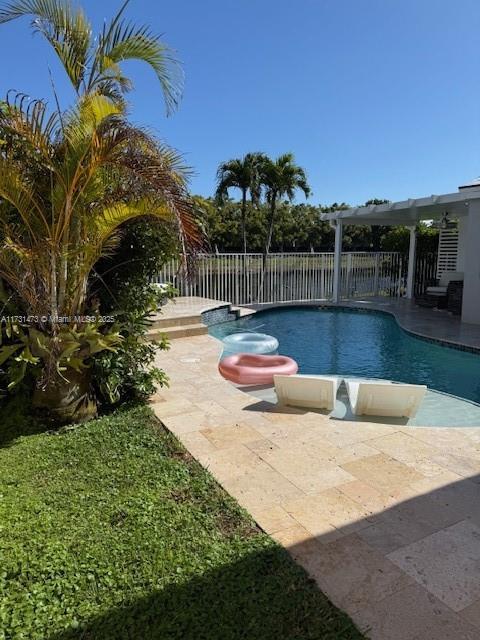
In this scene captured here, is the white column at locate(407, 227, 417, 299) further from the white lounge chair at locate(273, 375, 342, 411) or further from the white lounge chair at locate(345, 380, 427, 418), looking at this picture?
the white lounge chair at locate(273, 375, 342, 411)

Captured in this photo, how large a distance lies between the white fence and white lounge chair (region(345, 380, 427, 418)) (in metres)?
10.1

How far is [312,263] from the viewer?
727 inches

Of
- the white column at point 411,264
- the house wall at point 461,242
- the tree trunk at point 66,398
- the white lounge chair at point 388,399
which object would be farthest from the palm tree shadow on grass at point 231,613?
the white column at point 411,264

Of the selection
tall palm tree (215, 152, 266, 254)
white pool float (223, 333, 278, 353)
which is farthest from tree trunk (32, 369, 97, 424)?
tall palm tree (215, 152, 266, 254)

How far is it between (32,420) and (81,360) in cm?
97

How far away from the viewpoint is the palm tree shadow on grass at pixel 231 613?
2.05m

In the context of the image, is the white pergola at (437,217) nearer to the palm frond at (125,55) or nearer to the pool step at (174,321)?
the pool step at (174,321)

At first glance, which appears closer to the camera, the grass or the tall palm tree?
the grass

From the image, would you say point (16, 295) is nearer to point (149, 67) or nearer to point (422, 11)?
point (149, 67)

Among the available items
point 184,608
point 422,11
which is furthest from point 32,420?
point 422,11

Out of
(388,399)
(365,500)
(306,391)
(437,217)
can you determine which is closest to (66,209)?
(306,391)

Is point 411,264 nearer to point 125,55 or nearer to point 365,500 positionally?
point 125,55

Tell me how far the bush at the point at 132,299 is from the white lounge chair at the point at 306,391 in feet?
5.48

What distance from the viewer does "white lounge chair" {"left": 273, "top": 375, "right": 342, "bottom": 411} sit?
5461 millimetres
